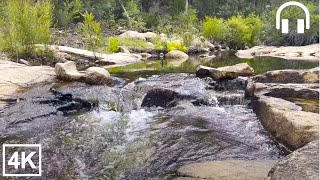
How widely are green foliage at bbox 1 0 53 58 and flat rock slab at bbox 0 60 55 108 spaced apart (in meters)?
1.80

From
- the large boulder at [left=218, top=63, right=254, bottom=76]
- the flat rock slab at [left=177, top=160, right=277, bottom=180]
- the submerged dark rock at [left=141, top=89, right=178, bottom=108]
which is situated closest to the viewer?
the flat rock slab at [left=177, top=160, right=277, bottom=180]

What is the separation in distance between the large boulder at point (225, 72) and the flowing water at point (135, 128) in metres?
0.23

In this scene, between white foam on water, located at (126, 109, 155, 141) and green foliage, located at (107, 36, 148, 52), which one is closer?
white foam on water, located at (126, 109, 155, 141)

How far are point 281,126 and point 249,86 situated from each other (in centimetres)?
209

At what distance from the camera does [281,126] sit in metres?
4.32

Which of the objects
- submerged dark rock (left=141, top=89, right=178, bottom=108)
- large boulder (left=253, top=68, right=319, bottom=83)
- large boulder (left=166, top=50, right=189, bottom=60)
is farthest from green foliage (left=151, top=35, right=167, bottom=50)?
submerged dark rock (left=141, top=89, right=178, bottom=108)

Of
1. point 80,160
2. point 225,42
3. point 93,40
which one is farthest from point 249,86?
point 225,42

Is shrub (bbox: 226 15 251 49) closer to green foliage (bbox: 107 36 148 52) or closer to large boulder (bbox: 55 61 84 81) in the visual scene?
green foliage (bbox: 107 36 148 52)

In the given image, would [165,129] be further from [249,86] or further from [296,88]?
[296,88]

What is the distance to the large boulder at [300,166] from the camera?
200 centimetres

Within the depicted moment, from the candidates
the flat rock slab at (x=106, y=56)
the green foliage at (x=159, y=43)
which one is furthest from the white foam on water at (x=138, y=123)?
the green foliage at (x=159, y=43)

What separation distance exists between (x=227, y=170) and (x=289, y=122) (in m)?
1.45

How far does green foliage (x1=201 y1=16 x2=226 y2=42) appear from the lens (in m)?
19.3

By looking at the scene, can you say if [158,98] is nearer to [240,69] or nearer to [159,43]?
[240,69]
